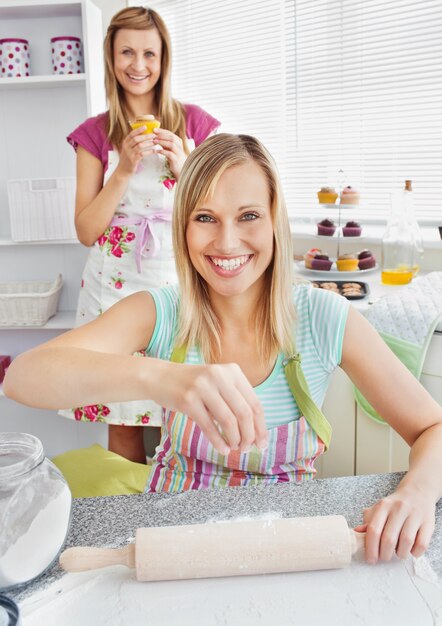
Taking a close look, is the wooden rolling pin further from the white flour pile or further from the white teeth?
the white teeth

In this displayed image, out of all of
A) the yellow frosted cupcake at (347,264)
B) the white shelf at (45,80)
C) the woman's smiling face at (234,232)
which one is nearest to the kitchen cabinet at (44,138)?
the white shelf at (45,80)

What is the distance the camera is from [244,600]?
658 mm

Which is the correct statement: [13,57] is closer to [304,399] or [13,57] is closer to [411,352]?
[411,352]

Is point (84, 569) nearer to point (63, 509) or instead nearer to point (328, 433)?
point (63, 509)

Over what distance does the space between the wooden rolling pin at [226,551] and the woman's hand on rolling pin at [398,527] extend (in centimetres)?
4

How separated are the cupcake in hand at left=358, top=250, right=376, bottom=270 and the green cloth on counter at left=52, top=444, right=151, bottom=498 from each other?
0.98m

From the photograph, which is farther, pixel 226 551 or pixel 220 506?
pixel 220 506

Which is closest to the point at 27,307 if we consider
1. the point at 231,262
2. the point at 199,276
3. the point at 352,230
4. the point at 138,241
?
the point at 138,241

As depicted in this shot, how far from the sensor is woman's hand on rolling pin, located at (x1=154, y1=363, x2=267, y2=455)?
2.36 feet

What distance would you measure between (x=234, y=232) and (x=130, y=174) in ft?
3.07

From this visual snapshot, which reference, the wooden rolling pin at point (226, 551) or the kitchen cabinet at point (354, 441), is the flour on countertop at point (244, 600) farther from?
the kitchen cabinet at point (354, 441)

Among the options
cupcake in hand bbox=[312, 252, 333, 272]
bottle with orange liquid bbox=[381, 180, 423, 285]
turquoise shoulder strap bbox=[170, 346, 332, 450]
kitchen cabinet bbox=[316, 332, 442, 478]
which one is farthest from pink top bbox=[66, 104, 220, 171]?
turquoise shoulder strap bbox=[170, 346, 332, 450]

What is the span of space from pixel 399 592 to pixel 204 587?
0.20 m

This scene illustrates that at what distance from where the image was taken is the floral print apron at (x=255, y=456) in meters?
1.10
